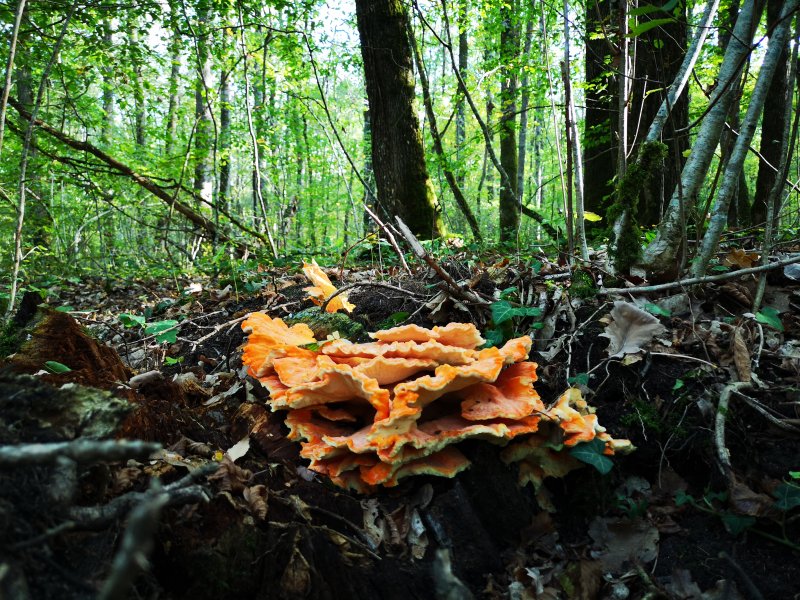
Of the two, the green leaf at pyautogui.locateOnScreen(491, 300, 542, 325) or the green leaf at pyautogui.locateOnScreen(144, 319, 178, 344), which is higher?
the green leaf at pyautogui.locateOnScreen(491, 300, 542, 325)

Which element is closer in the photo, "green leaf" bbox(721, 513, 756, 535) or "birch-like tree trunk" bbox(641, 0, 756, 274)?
"green leaf" bbox(721, 513, 756, 535)

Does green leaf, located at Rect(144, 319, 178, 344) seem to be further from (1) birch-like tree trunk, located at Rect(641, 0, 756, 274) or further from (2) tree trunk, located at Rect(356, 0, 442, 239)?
(2) tree trunk, located at Rect(356, 0, 442, 239)

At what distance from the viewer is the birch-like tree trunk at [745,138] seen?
289cm

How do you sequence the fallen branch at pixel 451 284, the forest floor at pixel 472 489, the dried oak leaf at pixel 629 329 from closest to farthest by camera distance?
1. the forest floor at pixel 472 489
2. the dried oak leaf at pixel 629 329
3. the fallen branch at pixel 451 284

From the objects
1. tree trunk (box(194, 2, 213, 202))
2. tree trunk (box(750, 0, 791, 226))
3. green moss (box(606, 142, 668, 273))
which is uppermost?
tree trunk (box(194, 2, 213, 202))

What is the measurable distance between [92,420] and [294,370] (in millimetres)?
1052

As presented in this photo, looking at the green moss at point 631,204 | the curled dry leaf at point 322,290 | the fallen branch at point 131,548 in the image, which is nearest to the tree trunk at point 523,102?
the green moss at point 631,204

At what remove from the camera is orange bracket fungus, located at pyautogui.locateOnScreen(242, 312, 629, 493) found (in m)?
2.10

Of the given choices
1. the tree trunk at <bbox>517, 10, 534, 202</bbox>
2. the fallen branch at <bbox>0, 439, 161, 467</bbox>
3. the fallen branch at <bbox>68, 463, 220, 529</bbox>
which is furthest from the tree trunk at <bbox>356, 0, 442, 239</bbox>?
the fallen branch at <bbox>0, 439, 161, 467</bbox>

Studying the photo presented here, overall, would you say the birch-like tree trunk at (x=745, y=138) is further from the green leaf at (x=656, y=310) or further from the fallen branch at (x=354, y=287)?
the fallen branch at (x=354, y=287)

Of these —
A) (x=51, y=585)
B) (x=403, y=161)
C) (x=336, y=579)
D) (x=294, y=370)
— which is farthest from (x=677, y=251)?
(x=403, y=161)

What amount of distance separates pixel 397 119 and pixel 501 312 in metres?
5.51

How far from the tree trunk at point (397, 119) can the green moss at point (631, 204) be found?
412 cm

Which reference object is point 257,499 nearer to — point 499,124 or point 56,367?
point 56,367
